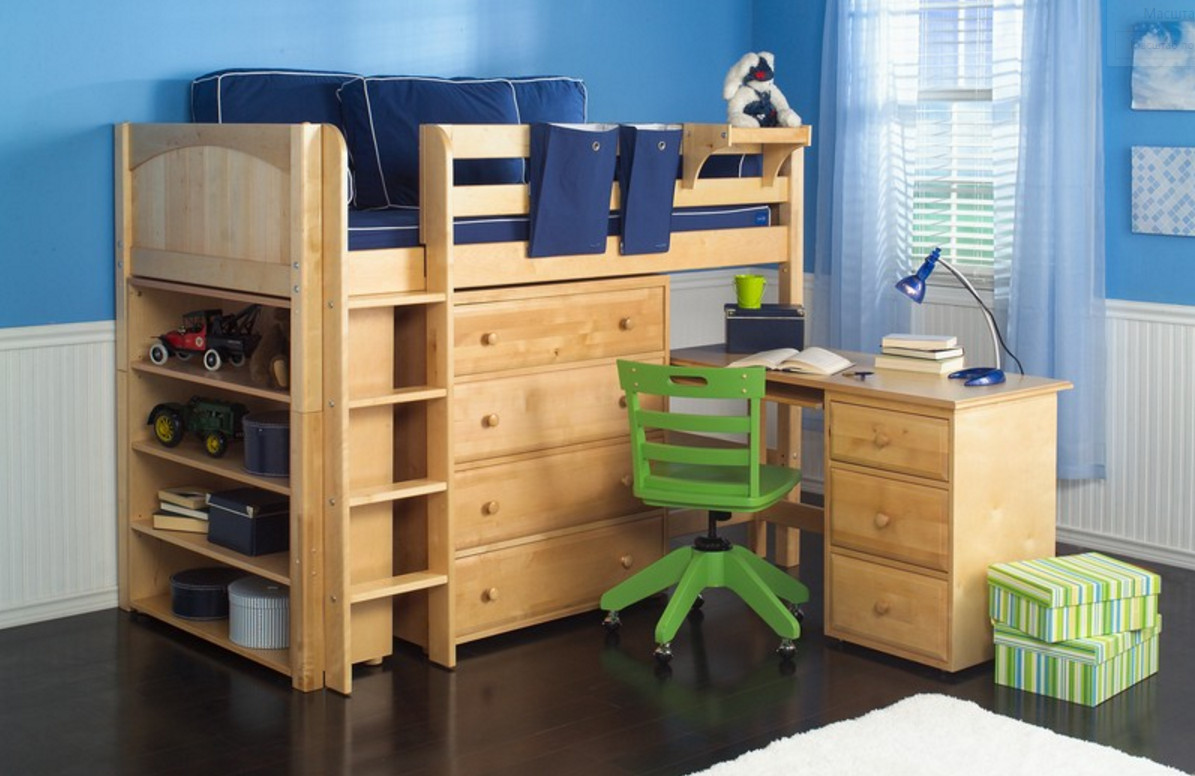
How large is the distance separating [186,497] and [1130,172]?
2.82 meters

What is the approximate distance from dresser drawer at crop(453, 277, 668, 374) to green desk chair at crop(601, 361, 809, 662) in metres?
0.23

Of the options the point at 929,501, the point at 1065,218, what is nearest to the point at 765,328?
the point at 929,501

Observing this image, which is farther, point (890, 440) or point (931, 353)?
point (931, 353)

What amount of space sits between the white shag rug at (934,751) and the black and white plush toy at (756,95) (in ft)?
5.82

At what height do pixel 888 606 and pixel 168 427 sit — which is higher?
pixel 168 427

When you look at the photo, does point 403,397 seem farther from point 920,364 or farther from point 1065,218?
point 1065,218

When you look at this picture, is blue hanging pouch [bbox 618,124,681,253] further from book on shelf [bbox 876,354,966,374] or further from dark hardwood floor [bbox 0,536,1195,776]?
dark hardwood floor [bbox 0,536,1195,776]

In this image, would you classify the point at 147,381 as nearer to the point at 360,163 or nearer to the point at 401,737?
the point at 360,163

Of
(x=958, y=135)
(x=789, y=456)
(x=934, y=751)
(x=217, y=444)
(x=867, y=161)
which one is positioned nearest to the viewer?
(x=934, y=751)

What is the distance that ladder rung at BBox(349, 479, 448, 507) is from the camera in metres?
3.48

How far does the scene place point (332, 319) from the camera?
11.1 ft

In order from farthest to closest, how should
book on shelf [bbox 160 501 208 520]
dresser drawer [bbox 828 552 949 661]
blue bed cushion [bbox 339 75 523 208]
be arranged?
blue bed cushion [bbox 339 75 523 208] → book on shelf [bbox 160 501 208 520] → dresser drawer [bbox 828 552 949 661]

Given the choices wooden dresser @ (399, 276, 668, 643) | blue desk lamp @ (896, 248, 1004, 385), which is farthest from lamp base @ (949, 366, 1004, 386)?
wooden dresser @ (399, 276, 668, 643)

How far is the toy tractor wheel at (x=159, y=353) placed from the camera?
3959 mm
